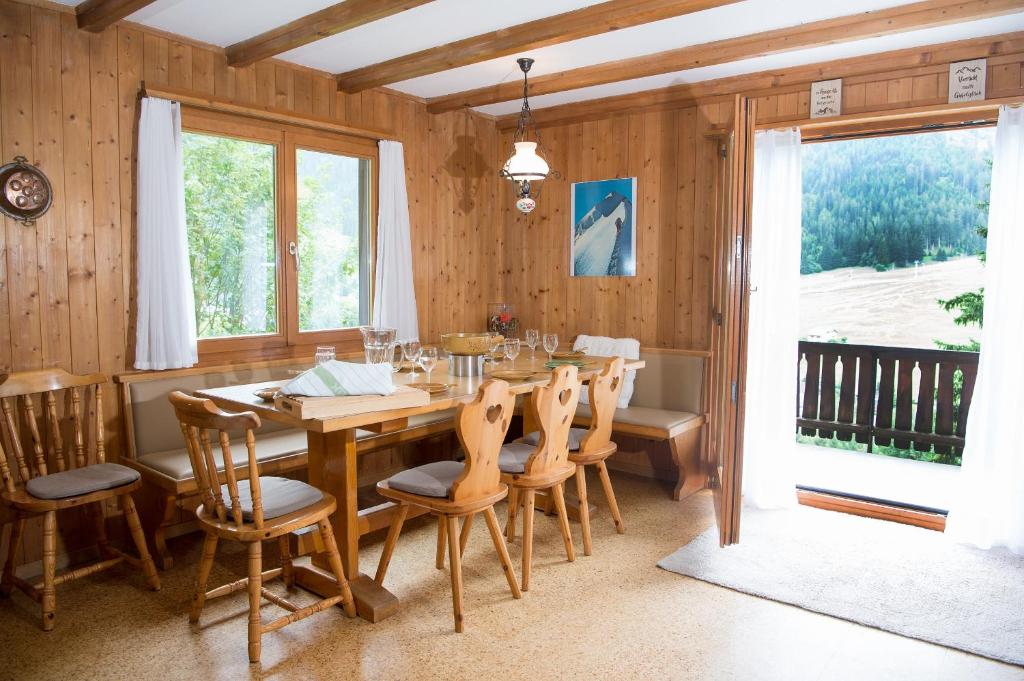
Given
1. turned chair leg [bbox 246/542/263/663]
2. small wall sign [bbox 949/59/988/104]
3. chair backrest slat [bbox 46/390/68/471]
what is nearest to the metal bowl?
turned chair leg [bbox 246/542/263/663]

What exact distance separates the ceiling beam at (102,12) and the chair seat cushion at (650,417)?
125 inches

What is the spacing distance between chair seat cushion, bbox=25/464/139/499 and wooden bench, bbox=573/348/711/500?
2.58m

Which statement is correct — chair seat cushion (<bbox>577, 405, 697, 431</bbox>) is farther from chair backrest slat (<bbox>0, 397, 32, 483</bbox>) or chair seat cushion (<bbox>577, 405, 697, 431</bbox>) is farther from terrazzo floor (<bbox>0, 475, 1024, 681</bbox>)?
chair backrest slat (<bbox>0, 397, 32, 483</bbox>)

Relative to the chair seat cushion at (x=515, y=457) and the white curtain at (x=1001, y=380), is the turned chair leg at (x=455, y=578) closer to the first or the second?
the chair seat cushion at (x=515, y=457)

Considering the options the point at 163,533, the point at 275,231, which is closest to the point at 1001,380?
the point at 275,231

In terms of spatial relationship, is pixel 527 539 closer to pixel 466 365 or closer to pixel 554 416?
→ pixel 554 416

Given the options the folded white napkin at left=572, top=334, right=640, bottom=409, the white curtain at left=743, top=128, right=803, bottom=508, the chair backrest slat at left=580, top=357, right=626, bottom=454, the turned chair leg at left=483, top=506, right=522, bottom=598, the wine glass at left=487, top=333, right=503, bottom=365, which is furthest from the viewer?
the folded white napkin at left=572, top=334, right=640, bottom=409

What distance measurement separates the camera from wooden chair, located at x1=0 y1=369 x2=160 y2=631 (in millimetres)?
2848

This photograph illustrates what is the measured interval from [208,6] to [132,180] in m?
0.91

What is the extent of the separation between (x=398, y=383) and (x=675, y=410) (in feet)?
7.27

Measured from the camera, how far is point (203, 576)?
2.73 metres

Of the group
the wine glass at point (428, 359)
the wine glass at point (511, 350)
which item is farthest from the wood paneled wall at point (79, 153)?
the wine glass at point (511, 350)

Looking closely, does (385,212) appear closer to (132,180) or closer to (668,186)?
(132,180)

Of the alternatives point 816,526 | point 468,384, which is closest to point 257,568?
point 468,384
